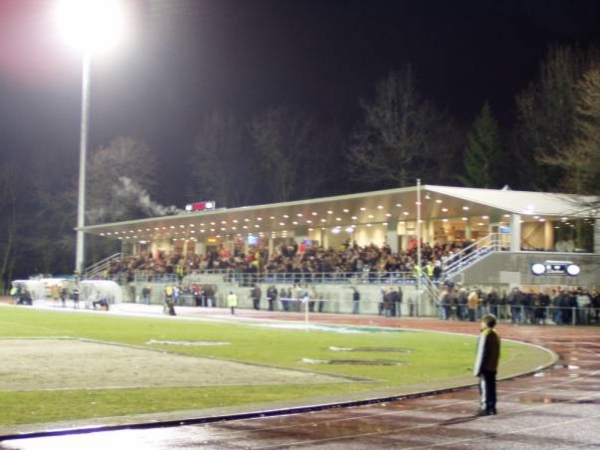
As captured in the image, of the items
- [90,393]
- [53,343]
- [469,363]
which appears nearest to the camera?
[90,393]

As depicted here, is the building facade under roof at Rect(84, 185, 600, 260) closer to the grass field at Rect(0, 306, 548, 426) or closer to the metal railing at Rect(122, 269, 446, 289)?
the metal railing at Rect(122, 269, 446, 289)

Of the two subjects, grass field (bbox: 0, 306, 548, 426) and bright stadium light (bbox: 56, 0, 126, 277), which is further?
bright stadium light (bbox: 56, 0, 126, 277)

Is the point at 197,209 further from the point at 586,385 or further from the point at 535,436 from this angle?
the point at 535,436

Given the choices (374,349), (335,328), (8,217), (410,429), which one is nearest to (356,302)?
(335,328)

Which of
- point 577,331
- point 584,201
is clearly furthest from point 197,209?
point 577,331

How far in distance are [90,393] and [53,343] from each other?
12031 mm

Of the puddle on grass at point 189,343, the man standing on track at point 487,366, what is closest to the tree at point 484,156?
the puddle on grass at point 189,343

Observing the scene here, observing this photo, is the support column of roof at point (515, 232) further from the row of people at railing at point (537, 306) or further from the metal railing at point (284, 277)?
the row of people at railing at point (537, 306)

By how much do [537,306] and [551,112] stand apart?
36.6 meters

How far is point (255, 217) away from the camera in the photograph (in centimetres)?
7062

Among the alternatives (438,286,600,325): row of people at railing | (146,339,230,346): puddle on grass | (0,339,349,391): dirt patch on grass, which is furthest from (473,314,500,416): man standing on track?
(438,286,600,325): row of people at railing

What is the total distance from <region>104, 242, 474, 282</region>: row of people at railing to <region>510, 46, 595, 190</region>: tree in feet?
65.8

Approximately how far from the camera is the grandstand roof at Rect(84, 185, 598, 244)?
166 ft

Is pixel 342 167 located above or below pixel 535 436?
above
